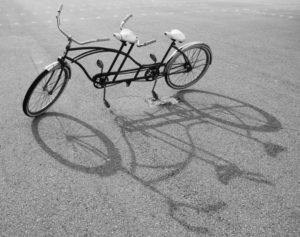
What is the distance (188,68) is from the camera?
4.96m

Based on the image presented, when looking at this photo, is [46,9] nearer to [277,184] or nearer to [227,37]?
[227,37]

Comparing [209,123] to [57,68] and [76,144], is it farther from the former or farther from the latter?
[57,68]

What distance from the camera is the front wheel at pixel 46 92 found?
13.2 ft

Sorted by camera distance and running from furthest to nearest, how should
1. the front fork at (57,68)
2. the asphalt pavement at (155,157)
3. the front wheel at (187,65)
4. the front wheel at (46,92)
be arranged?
the front wheel at (187,65) < the front wheel at (46,92) < the front fork at (57,68) < the asphalt pavement at (155,157)

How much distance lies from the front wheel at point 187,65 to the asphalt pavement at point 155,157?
0.56ft

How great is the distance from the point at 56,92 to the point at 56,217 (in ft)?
7.16

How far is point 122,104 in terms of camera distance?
460 centimetres

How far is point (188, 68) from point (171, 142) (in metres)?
1.70

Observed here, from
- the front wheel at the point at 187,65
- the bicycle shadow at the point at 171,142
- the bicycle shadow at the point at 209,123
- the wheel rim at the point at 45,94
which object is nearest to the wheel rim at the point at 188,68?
the front wheel at the point at 187,65

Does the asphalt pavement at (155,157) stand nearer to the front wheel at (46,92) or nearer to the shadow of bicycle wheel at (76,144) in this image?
the shadow of bicycle wheel at (76,144)

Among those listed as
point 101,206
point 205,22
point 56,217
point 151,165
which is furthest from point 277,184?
point 205,22

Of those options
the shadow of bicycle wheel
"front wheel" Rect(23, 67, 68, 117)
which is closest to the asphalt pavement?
the shadow of bicycle wheel

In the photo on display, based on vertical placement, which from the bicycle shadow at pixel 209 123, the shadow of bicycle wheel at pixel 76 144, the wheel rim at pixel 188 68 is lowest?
the shadow of bicycle wheel at pixel 76 144

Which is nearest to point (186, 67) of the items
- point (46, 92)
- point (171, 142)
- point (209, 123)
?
point (209, 123)
